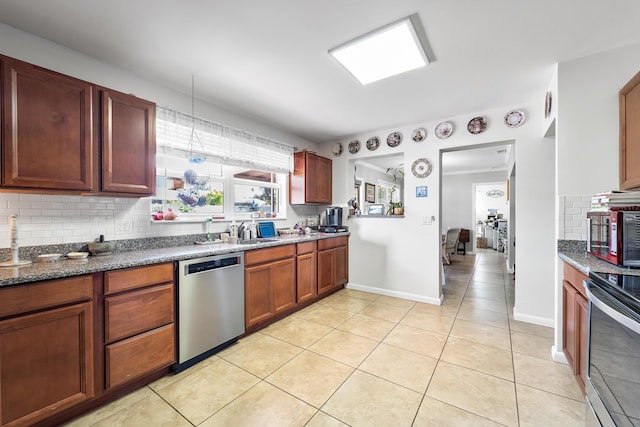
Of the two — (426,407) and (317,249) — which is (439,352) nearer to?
(426,407)

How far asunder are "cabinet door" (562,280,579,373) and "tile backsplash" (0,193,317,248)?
3.31 metres

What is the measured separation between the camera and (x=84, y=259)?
5.97 ft

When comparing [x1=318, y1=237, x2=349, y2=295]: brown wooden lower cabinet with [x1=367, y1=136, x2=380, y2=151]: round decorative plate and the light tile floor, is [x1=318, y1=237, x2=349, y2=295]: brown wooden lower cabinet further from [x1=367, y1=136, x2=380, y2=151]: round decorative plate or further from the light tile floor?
[x1=367, y1=136, x2=380, y2=151]: round decorative plate

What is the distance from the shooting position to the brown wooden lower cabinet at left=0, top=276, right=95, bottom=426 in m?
1.30

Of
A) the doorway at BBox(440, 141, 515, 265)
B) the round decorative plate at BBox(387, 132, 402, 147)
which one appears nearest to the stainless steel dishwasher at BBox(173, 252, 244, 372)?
the round decorative plate at BBox(387, 132, 402, 147)

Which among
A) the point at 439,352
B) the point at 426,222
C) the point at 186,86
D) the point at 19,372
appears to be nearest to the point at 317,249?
the point at 426,222

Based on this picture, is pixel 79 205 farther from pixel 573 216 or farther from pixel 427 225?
pixel 573 216

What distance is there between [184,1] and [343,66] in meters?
1.18

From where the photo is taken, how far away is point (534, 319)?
112 inches

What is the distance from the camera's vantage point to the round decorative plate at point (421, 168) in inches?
138

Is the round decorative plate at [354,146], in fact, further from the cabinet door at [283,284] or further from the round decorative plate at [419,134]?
the cabinet door at [283,284]

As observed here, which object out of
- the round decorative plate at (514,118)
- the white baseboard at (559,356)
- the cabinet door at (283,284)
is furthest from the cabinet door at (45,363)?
the round decorative plate at (514,118)

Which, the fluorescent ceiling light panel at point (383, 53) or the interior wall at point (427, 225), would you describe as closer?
the fluorescent ceiling light panel at point (383, 53)

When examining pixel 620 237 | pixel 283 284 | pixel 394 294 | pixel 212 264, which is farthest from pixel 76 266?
pixel 394 294
